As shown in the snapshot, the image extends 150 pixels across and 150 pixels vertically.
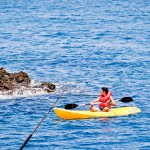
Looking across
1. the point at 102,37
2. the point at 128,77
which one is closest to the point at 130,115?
the point at 128,77

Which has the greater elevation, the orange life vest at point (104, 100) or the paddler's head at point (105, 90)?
the paddler's head at point (105, 90)

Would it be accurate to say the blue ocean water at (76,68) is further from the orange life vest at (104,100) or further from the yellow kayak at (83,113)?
the orange life vest at (104,100)

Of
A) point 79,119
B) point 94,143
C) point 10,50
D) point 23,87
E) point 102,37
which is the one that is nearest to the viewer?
point 94,143

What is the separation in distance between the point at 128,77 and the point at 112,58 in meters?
9.50

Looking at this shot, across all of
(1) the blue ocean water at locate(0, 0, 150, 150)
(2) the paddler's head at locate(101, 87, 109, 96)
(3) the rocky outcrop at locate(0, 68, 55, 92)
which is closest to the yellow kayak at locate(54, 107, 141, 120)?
(1) the blue ocean water at locate(0, 0, 150, 150)

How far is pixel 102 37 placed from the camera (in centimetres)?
7431

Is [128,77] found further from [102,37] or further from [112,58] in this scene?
[102,37]

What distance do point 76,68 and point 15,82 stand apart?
37.0ft

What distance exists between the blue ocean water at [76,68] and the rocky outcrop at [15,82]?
67cm

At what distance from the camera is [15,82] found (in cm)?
4175

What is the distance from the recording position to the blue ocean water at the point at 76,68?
107 feet

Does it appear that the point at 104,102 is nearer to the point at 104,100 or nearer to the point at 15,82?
the point at 104,100

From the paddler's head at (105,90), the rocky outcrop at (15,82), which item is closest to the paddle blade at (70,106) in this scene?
the paddler's head at (105,90)

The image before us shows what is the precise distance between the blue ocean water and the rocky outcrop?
0.67 metres
